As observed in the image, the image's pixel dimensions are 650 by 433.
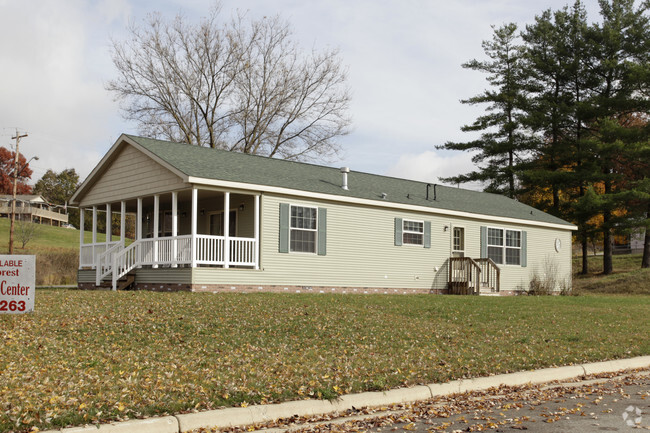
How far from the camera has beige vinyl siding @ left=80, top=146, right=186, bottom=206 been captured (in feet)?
61.1

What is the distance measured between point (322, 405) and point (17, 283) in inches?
234

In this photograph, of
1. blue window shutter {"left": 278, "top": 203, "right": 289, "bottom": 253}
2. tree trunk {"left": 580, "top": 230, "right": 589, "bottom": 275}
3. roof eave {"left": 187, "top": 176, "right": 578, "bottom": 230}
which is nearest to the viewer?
roof eave {"left": 187, "top": 176, "right": 578, "bottom": 230}

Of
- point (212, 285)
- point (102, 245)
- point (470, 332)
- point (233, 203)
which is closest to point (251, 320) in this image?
point (470, 332)

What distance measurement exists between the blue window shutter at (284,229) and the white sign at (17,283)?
886 cm

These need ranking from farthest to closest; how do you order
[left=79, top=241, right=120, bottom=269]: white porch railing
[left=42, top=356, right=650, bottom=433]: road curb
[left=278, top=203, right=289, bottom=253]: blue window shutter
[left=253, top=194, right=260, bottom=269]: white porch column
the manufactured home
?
1. [left=79, top=241, right=120, bottom=269]: white porch railing
2. [left=278, top=203, right=289, bottom=253]: blue window shutter
3. [left=253, top=194, right=260, bottom=269]: white porch column
4. the manufactured home
5. [left=42, top=356, right=650, bottom=433]: road curb

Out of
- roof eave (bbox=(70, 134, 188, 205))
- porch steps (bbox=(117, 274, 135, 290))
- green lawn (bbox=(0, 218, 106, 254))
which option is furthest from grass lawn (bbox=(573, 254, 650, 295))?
green lawn (bbox=(0, 218, 106, 254))

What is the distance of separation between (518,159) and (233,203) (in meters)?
26.3

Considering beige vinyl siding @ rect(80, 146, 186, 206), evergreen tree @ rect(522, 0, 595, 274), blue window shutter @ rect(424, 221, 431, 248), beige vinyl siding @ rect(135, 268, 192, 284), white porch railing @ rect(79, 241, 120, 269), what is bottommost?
beige vinyl siding @ rect(135, 268, 192, 284)

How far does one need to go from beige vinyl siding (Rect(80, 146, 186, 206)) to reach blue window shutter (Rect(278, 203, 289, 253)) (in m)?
2.93

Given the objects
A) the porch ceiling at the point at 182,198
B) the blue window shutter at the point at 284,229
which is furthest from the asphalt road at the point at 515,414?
the porch ceiling at the point at 182,198

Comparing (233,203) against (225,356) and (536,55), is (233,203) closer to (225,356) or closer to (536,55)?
(225,356)

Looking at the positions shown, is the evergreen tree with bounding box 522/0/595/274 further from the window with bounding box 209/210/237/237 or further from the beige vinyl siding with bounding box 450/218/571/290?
the window with bounding box 209/210/237/237

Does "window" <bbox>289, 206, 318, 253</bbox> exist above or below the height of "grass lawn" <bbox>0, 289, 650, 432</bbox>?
above

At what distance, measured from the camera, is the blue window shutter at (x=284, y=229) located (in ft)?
60.8
